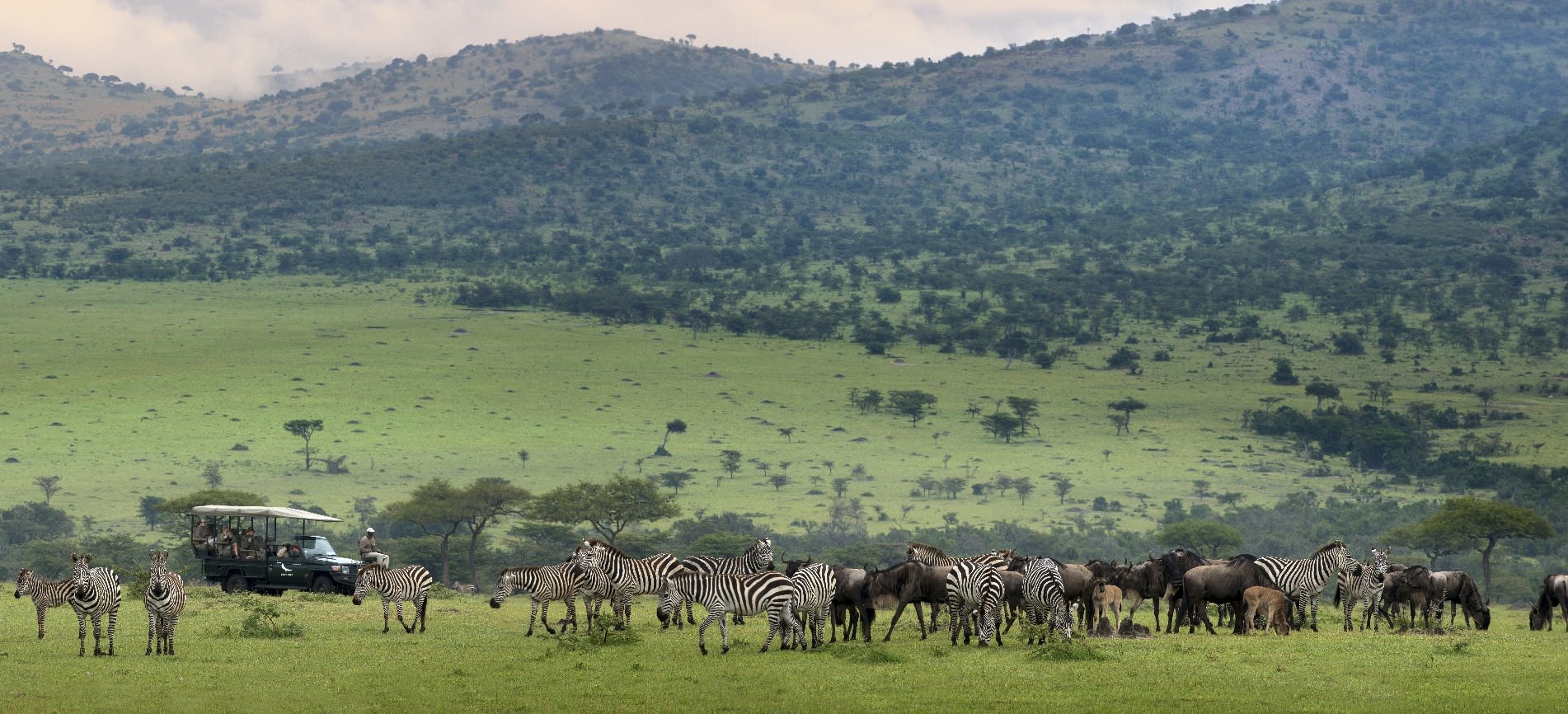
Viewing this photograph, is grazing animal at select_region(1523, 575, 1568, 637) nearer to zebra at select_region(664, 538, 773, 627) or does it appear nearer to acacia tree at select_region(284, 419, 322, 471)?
zebra at select_region(664, 538, 773, 627)

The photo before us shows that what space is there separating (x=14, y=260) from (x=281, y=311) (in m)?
32.5

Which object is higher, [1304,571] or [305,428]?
[1304,571]

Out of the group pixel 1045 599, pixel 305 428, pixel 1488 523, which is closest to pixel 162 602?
pixel 1045 599

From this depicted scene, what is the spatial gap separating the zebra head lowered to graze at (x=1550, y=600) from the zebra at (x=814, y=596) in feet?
42.9

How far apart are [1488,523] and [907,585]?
34.1 m

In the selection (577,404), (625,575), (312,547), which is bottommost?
(577,404)

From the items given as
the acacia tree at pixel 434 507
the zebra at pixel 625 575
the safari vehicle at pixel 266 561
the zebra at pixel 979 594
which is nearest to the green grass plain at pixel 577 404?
the acacia tree at pixel 434 507

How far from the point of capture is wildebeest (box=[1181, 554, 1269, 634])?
25969 millimetres

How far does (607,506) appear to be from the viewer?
62031 mm

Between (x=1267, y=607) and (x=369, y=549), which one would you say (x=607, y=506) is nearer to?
(x=369, y=549)

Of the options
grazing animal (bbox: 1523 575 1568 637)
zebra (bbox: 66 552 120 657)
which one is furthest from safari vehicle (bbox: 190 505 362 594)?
grazing animal (bbox: 1523 575 1568 637)

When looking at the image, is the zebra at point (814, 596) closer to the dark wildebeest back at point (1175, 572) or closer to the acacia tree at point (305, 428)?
the dark wildebeest back at point (1175, 572)

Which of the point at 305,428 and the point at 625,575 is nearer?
the point at 625,575

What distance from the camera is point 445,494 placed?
63062 mm
